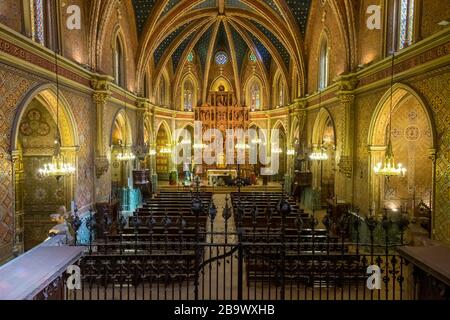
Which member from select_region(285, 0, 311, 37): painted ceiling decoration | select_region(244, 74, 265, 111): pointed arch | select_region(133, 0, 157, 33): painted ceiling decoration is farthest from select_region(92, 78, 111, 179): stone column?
select_region(244, 74, 265, 111): pointed arch

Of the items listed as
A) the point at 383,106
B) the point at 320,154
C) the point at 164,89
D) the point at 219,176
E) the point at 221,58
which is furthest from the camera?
the point at 221,58

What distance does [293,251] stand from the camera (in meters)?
9.62

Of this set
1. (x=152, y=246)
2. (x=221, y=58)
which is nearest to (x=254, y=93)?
(x=221, y=58)

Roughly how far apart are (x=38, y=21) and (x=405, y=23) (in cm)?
1216

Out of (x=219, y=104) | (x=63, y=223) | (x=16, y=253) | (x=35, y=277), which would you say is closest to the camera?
(x=35, y=277)

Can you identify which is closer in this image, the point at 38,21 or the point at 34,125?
the point at 38,21

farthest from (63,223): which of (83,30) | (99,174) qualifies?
(83,30)

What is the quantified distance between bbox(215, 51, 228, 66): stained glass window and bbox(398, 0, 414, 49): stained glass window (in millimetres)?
22416

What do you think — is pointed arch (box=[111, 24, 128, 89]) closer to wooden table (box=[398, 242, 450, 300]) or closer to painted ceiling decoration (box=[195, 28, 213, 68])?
painted ceiling decoration (box=[195, 28, 213, 68])

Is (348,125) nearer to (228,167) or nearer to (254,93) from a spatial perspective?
(228,167)

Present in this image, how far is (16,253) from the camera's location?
9789 millimetres

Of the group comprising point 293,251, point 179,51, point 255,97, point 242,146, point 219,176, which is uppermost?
point 179,51
